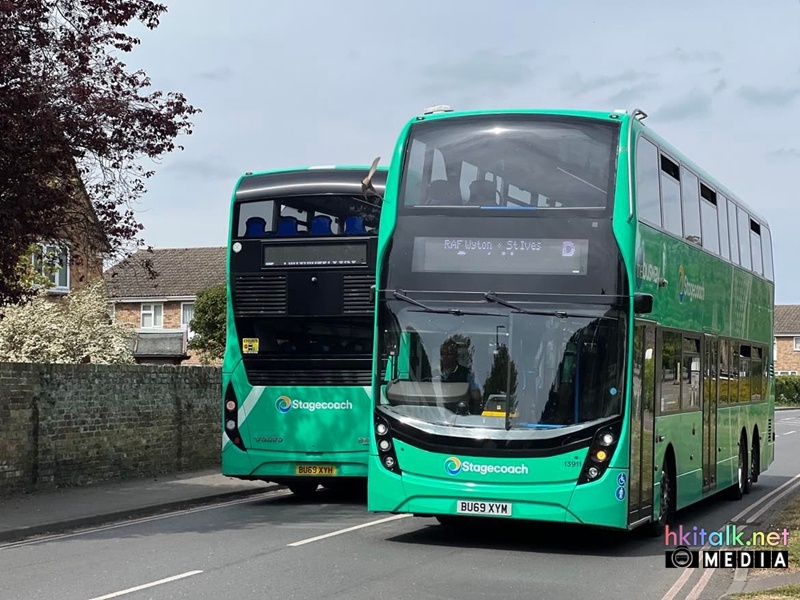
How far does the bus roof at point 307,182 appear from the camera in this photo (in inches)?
640

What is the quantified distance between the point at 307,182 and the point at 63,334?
14.9 meters

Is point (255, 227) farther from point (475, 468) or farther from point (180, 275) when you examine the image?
point (180, 275)

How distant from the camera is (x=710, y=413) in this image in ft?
53.0

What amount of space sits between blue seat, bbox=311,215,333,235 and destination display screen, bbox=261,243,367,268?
0.18m

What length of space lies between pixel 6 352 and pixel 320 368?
14.8 metres

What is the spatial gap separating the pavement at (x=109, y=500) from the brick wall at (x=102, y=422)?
31 centimetres

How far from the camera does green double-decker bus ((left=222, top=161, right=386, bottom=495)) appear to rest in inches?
631

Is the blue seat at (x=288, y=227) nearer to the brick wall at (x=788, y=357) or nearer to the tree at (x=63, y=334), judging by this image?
the tree at (x=63, y=334)

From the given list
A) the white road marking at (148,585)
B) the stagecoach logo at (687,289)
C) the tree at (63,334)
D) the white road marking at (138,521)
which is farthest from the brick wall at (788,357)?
the white road marking at (148,585)

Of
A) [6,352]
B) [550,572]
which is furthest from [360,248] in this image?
[6,352]

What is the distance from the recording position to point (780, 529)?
1425 centimetres

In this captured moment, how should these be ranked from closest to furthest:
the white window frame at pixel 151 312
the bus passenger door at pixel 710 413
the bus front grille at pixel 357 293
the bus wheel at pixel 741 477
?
1. the bus passenger door at pixel 710 413
2. the bus front grille at pixel 357 293
3. the bus wheel at pixel 741 477
4. the white window frame at pixel 151 312

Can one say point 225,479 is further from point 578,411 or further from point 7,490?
point 578,411

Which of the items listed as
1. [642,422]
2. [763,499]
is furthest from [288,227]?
[763,499]
